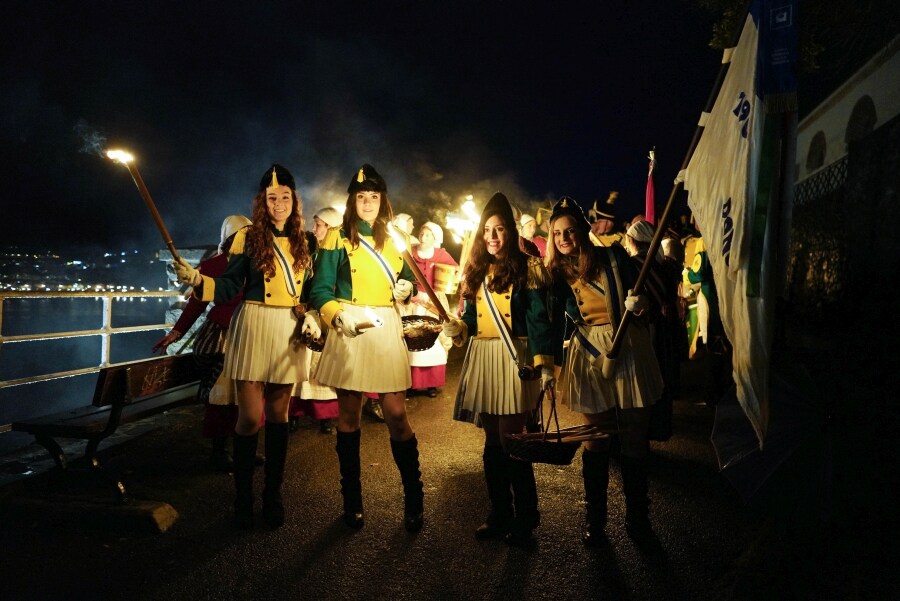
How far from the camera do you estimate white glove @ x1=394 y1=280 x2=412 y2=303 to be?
3807mm

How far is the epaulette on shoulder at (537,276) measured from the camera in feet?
11.4

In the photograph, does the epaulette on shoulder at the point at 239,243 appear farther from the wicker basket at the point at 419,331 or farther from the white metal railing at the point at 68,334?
the white metal railing at the point at 68,334

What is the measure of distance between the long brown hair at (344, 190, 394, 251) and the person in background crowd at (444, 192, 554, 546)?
0.72m

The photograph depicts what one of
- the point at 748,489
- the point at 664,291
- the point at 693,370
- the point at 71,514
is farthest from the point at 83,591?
the point at 693,370

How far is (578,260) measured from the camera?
360 centimetres

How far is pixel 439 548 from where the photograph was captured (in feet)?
11.2

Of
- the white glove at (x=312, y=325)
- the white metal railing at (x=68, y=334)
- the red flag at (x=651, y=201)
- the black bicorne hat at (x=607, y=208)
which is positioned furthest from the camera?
the black bicorne hat at (x=607, y=208)

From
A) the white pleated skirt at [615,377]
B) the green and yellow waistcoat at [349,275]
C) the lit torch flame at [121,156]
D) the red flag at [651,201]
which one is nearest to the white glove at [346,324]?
the green and yellow waistcoat at [349,275]

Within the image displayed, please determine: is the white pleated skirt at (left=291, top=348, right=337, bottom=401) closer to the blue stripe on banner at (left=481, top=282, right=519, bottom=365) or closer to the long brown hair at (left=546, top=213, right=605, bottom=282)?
the blue stripe on banner at (left=481, top=282, right=519, bottom=365)

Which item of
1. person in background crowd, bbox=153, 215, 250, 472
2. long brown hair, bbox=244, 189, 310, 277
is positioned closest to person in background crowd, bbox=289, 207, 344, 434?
long brown hair, bbox=244, 189, 310, 277

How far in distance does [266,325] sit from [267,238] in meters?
0.67

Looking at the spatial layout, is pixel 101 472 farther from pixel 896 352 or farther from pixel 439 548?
pixel 896 352

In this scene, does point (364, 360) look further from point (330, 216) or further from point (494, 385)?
point (330, 216)

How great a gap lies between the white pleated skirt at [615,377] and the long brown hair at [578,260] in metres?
0.39
